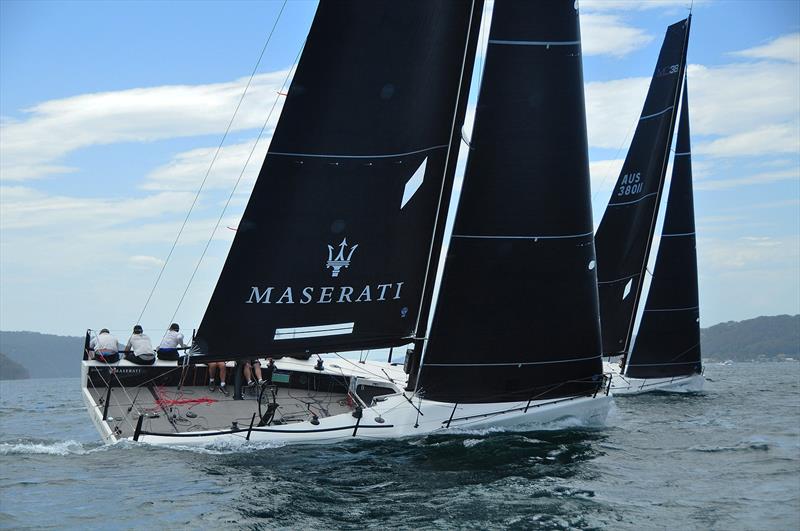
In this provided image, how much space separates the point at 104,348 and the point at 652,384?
53.4ft

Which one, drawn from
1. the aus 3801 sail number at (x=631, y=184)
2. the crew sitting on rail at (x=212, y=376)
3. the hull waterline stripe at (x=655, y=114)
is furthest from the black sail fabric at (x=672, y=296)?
the crew sitting on rail at (x=212, y=376)

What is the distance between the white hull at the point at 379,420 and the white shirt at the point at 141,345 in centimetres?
103

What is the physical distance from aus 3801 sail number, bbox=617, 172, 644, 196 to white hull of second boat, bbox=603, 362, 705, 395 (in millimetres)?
5296

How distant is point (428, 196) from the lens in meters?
15.2

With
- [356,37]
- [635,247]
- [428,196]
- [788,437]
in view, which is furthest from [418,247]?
[635,247]

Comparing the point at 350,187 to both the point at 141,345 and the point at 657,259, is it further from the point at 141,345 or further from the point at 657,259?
the point at 657,259

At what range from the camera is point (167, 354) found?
17672 mm

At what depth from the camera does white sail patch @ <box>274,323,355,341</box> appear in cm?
1438

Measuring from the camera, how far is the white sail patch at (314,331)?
14.4m

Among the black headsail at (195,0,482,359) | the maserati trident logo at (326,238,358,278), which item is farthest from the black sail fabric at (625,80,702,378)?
the maserati trident logo at (326,238,358,278)

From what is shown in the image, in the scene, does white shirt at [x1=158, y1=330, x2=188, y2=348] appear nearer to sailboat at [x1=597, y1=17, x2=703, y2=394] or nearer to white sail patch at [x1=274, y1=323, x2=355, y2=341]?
white sail patch at [x1=274, y1=323, x2=355, y2=341]

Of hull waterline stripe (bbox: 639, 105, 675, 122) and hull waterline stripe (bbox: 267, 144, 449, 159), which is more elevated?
hull waterline stripe (bbox: 639, 105, 675, 122)

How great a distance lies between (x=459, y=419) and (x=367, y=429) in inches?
61.0

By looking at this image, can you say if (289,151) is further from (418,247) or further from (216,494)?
(216,494)
